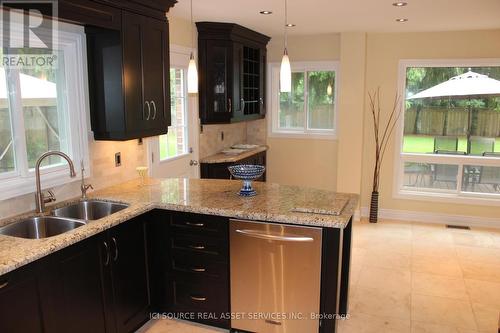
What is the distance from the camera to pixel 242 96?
5211 mm

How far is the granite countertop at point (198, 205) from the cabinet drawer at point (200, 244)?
214 millimetres

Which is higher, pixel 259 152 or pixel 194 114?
pixel 194 114

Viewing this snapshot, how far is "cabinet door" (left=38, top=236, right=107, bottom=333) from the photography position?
2191 mm

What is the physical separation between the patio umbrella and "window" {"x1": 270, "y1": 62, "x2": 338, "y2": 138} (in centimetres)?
111

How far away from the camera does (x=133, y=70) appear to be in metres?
3.16

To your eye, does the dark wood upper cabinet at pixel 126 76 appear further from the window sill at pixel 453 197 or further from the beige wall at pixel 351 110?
the window sill at pixel 453 197

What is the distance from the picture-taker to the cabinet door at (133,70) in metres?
3.07

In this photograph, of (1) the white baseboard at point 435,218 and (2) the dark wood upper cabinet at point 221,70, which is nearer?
(2) the dark wood upper cabinet at point 221,70

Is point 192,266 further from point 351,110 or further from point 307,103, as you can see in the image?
point 307,103

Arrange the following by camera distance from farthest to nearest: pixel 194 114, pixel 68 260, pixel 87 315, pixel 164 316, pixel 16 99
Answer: pixel 194 114 < pixel 164 316 < pixel 16 99 < pixel 87 315 < pixel 68 260

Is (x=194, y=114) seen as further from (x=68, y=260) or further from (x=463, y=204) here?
(x=463, y=204)

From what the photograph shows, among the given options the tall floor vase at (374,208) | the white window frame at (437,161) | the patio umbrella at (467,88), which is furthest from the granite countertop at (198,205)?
the patio umbrella at (467,88)

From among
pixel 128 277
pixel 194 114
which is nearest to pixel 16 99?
pixel 128 277

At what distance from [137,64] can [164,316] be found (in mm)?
1955
